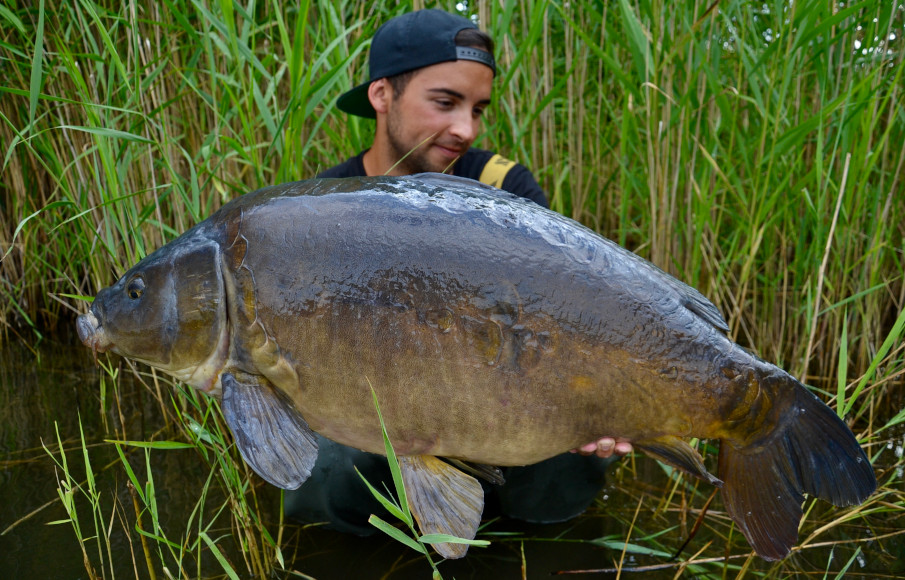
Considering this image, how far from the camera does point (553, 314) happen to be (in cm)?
139

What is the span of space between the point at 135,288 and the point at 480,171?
1451 mm

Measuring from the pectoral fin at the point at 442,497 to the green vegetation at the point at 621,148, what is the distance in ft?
1.74

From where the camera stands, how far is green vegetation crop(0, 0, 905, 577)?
6.60 feet

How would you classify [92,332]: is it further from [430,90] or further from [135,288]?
[430,90]

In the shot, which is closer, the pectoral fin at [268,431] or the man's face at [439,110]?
Result: the pectoral fin at [268,431]

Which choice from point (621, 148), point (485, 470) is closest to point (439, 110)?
point (621, 148)

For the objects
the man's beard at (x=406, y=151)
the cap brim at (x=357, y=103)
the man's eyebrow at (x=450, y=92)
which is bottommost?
the man's beard at (x=406, y=151)

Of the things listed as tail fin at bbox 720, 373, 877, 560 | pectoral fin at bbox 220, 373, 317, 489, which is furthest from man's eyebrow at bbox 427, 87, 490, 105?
tail fin at bbox 720, 373, 877, 560

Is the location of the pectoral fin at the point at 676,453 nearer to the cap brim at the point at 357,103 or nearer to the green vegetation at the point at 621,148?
the green vegetation at the point at 621,148

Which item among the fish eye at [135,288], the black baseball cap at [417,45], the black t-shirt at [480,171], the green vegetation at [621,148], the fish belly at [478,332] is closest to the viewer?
the fish belly at [478,332]

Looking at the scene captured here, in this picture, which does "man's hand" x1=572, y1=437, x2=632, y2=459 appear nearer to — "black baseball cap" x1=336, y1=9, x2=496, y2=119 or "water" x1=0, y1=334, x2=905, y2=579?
"water" x1=0, y1=334, x2=905, y2=579

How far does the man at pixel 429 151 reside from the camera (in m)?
2.16

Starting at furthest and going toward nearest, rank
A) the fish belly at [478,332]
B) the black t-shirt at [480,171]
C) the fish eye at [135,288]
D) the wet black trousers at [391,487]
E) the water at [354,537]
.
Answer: the black t-shirt at [480,171]
the wet black trousers at [391,487]
the water at [354,537]
the fish eye at [135,288]
the fish belly at [478,332]

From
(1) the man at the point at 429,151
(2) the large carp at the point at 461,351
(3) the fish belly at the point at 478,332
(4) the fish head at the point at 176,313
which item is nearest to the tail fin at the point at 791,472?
(2) the large carp at the point at 461,351
